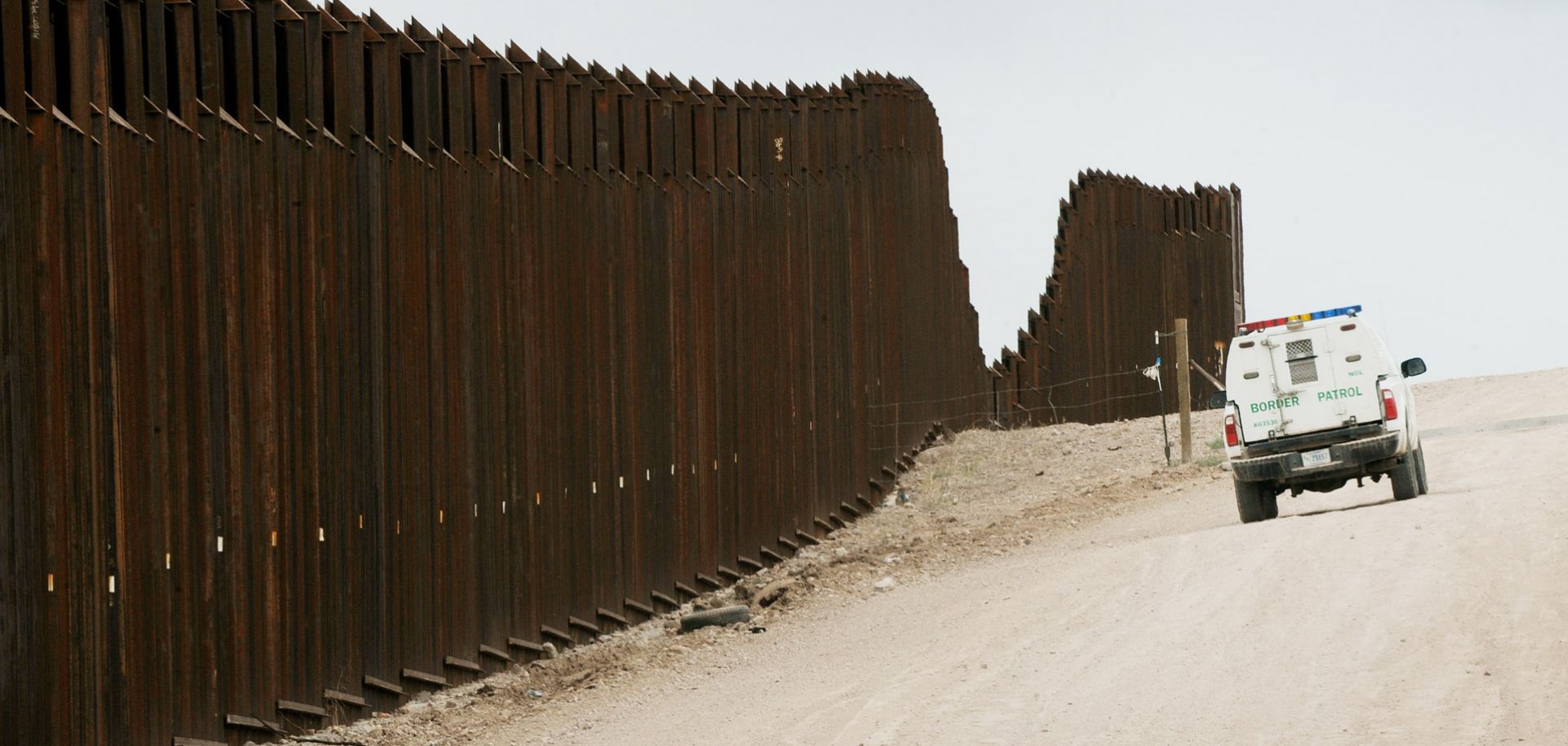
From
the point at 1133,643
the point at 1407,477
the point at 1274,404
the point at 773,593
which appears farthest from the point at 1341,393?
the point at 1133,643

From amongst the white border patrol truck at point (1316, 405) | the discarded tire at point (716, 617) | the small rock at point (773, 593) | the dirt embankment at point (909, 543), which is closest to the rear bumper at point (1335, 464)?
the white border patrol truck at point (1316, 405)

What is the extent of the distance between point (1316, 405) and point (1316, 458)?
0.51 m

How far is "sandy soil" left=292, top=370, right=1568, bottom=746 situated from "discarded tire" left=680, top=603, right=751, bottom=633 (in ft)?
1.30

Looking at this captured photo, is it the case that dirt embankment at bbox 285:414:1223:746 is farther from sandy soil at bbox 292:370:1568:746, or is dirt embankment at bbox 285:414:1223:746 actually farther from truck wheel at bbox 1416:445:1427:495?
truck wheel at bbox 1416:445:1427:495

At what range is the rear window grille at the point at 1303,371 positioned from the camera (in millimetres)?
18844

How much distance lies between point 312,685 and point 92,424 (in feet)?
9.94

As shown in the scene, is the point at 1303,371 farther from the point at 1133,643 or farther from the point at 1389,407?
the point at 1133,643

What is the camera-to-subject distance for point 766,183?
2355 cm

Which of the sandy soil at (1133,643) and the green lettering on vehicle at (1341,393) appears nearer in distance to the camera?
the sandy soil at (1133,643)

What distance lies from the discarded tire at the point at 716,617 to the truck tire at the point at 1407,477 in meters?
6.45

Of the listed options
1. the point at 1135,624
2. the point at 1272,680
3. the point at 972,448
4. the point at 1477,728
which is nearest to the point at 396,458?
the point at 1135,624

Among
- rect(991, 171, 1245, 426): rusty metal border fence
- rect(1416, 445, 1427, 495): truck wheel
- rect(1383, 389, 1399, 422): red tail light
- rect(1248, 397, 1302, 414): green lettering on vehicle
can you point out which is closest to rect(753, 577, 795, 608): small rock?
rect(1248, 397, 1302, 414): green lettering on vehicle

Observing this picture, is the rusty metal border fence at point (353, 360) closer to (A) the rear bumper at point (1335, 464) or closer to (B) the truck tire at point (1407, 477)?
(A) the rear bumper at point (1335, 464)

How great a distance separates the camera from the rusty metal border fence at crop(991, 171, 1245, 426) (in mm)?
33750
